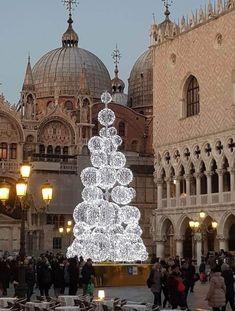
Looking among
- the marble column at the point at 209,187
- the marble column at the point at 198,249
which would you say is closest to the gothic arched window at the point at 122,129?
the marble column at the point at 209,187

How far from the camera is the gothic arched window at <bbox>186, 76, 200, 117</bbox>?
123 ft

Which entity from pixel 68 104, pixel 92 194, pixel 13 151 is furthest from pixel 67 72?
pixel 92 194

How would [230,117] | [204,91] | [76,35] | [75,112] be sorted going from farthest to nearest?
[76,35], [75,112], [204,91], [230,117]

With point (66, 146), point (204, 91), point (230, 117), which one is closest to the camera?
point (230, 117)

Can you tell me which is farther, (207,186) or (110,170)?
(207,186)

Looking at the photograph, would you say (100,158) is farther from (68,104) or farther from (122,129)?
(122,129)

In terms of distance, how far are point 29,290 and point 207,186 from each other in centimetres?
1829

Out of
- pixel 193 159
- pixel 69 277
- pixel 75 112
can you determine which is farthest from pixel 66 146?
pixel 69 277

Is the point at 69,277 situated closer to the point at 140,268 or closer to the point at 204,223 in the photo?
the point at 140,268

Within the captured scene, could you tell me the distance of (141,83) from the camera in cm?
6138

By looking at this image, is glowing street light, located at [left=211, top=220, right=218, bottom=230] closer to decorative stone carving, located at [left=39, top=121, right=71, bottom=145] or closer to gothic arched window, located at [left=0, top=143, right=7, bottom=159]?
decorative stone carving, located at [left=39, top=121, right=71, bottom=145]

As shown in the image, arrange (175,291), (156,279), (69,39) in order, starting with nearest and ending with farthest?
(175,291) < (156,279) < (69,39)

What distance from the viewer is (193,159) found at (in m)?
36.8

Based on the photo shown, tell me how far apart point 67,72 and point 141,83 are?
799cm
